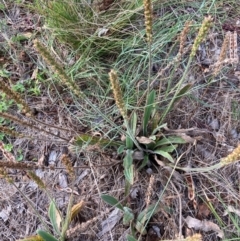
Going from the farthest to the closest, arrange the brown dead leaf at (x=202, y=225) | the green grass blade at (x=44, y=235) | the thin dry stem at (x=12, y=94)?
1. the brown dead leaf at (x=202, y=225)
2. the green grass blade at (x=44, y=235)
3. the thin dry stem at (x=12, y=94)

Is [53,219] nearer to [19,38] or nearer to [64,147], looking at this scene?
[64,147]

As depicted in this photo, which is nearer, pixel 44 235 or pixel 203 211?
pixel 44 235

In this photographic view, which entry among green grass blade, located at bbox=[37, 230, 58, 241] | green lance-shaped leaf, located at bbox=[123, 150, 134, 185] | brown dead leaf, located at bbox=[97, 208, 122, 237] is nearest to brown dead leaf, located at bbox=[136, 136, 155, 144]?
green lance-shaped leaf, located at bbox=[123, 150, 134, 185]

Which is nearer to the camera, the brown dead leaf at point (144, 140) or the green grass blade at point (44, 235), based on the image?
the green grass blade at point (44, 235)

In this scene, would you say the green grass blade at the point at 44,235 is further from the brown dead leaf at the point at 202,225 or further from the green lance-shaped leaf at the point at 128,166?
the brown dead leaf at the point at 202,225

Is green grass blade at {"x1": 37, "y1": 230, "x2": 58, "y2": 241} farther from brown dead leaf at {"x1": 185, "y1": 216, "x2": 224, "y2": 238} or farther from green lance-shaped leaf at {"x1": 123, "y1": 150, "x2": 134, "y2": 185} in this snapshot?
brown dead leaf at {"x1": 185, "y1": 216, "x2": 224, "y2": 238}

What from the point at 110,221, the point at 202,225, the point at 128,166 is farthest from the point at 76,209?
the point at 202,225

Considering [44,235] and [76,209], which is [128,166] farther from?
[44,235]

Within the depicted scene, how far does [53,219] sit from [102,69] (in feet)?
2.73

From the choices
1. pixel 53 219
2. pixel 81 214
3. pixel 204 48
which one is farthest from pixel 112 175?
pixel 204 48

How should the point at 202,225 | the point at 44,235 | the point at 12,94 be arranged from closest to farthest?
the point at 12,94, the point at 44,235, the point at 202,225

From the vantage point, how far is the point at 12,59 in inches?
85.4

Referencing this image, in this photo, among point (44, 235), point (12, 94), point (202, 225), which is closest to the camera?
point (12, 94)

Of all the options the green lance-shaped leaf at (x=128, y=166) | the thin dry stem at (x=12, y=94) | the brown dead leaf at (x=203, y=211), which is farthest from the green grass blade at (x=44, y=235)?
the brown dead leaf at (x=203, y=211)
